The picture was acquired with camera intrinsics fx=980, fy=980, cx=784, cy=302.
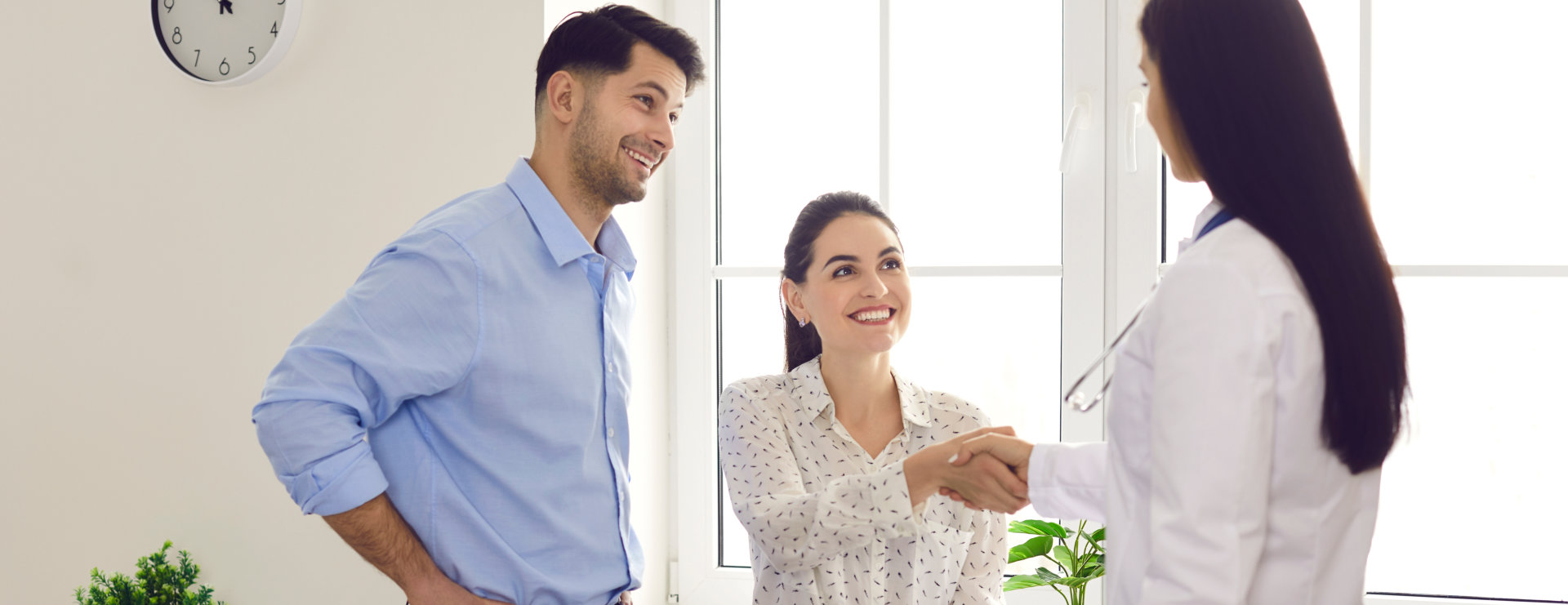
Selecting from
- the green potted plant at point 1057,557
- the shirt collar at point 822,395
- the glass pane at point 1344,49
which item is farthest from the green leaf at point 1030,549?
the glass pane at point 1344,49

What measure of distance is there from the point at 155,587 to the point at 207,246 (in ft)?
2.18

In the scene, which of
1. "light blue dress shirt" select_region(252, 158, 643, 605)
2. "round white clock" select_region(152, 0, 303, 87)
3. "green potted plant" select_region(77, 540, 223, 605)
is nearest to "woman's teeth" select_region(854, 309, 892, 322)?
"light blue dress shirt" select_region(252, 158, 643, 605)

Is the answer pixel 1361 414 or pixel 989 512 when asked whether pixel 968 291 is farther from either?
pixel 1361 414

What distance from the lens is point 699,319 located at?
2.07m

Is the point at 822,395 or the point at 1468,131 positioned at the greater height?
the point at 1468,131

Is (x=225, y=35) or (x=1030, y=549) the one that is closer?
(x=1030, y=549)

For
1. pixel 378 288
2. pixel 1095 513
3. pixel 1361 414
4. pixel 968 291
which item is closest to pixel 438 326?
pixel 378 288

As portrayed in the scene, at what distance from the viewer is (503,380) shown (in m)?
1.17

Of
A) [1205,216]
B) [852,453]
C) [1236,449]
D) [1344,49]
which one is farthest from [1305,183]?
[1344,49]

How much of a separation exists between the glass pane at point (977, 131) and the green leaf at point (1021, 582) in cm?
61

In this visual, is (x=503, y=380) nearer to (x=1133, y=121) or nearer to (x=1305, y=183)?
(x=1305, y=183)

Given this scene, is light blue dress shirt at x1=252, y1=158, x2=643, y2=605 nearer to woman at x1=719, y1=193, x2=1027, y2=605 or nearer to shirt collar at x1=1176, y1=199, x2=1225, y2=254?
woman at x1=719, y1=193, x2=1027, y2=605

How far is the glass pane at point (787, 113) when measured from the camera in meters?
2.00

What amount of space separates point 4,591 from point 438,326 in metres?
1.78
